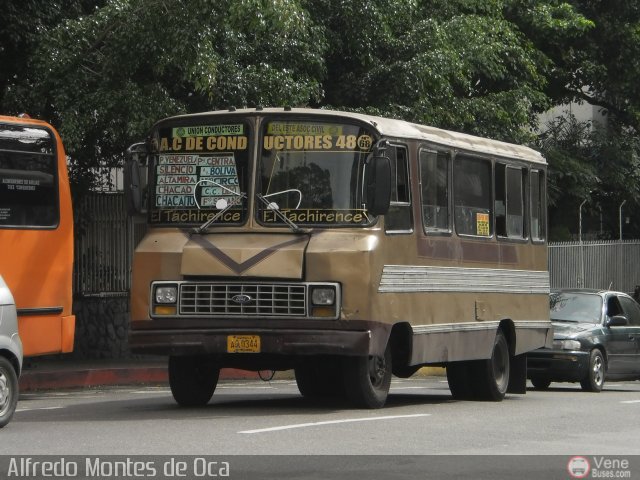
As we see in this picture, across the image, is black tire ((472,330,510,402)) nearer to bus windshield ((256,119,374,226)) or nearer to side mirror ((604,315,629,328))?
bus windshield ((256,119,374,226))

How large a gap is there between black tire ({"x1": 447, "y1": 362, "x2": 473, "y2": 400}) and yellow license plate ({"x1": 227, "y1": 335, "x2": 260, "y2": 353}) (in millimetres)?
4056

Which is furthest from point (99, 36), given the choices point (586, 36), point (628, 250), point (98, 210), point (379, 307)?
point (628, 250)

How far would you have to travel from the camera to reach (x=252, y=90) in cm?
2117

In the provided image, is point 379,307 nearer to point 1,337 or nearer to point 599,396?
point 1,337

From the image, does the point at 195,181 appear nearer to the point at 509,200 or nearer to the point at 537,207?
the point at 509,200

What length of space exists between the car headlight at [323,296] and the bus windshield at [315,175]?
27.5 inches

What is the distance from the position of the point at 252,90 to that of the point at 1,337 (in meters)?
8.96

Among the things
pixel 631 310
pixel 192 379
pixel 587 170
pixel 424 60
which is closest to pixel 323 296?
pixel 192 379

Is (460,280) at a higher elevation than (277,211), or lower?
lower

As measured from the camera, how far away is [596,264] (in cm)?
3491

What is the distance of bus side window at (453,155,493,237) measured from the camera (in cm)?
1630

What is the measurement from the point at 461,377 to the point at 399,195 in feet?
11.0

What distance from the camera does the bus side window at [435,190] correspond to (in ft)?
50.4

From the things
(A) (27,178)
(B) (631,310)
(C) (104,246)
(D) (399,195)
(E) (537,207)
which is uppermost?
(A) (27,178)
